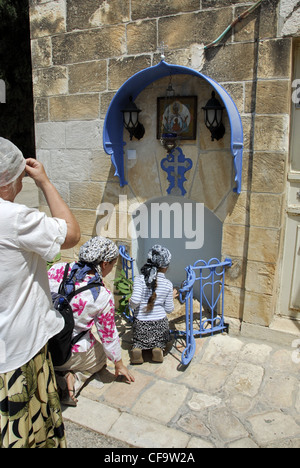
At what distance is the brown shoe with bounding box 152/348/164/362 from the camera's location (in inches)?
131

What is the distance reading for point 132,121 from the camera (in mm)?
3812

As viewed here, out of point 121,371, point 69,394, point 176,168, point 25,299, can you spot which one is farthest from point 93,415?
point 176,168

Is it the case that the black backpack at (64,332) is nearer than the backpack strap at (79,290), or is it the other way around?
the black backpack at (64,332)

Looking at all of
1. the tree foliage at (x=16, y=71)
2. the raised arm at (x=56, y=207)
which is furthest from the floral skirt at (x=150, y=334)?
the tree foliage at (x=16, y=71)

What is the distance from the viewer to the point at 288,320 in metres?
3.70

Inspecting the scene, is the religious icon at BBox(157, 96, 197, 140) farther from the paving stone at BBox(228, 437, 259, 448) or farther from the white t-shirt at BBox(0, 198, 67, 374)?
the paving stone at BBox(228, 437, 259, 448)

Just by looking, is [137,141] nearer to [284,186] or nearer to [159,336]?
[284,186]

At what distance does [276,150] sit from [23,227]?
2.35 meters

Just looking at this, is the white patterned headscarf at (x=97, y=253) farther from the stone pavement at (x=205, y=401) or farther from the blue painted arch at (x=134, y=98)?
the blue painted arch at (x=134, y=98)

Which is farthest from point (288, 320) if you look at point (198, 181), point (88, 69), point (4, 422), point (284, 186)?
point (88, 69)

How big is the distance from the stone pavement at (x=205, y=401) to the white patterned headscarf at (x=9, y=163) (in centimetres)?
180

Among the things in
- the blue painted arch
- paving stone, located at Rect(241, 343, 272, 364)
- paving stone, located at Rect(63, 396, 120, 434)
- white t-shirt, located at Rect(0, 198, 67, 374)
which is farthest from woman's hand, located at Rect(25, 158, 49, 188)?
paving stone, located at Rect(241, 343, 272, 364)

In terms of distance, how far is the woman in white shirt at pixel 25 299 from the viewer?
5.94 feet

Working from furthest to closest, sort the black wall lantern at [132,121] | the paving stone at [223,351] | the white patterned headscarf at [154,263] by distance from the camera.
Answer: the black wall lantern at [132,121] < the paving stone at [223,351] < the white patterned headscarf at [154,263]
